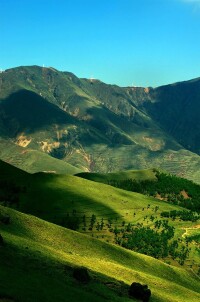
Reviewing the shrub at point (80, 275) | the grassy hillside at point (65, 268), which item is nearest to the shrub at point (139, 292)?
the grassy hillside at point (65, 268)

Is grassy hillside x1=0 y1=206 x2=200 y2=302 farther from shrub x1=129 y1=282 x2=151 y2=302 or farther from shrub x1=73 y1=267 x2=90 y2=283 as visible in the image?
shrub x1=129 y1=282 x2=151 y2=302

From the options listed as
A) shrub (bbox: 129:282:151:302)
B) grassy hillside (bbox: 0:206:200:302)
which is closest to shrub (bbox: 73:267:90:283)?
grassy hillside (bbox: 0:206:200:302)

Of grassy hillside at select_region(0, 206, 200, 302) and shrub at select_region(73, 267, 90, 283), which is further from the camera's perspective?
shrub at select_region(73, 267, 90, 283)

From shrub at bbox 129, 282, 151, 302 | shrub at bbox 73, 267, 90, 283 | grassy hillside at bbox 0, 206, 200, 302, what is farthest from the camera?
shrub at bbox 129, 282, 151, 302

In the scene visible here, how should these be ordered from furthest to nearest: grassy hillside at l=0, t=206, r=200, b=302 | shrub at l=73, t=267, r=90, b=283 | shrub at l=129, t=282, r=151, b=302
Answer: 1. shrub at l=129, t=282, r=151, b=302
2. shrub at l=73, t=267, r=90, b=283
3. grassy hillside at l=0, t=206, r=200, b=302

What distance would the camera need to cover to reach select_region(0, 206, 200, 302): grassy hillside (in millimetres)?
67688

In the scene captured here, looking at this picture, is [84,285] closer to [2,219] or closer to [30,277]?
[30,277]

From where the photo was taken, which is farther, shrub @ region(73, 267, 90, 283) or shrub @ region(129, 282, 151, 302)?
shrub @ region(129, 282, 151, 302)

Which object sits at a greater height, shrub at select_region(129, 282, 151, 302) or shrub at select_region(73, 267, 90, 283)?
shrub at select_region(73, 267, 90, 283)

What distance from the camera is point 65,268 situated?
282ft

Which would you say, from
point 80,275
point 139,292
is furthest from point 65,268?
point 139,292

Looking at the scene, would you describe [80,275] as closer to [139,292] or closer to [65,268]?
[65,268]

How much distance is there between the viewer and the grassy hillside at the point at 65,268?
222 feet

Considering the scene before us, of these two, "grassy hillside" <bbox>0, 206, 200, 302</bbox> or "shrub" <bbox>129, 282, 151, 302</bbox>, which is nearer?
"grassy hillside" <bbox>0, 206, 200, 302</bbox>
